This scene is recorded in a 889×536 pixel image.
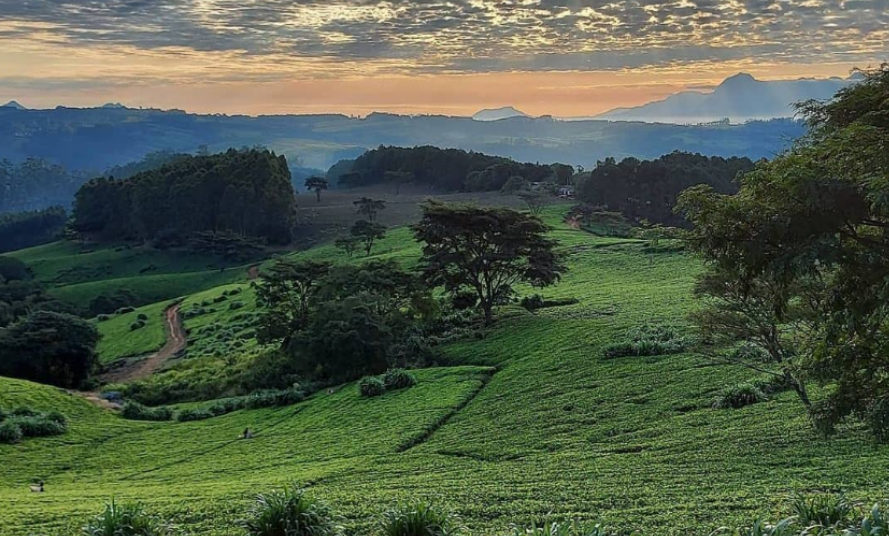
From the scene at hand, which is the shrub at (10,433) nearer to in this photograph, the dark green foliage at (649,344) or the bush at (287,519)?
the bush at (287,519)

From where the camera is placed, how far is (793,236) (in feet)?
33.9

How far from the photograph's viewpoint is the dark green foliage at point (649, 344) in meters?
28.2

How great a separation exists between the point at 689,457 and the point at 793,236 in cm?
754

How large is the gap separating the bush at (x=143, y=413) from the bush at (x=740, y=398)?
2614cm

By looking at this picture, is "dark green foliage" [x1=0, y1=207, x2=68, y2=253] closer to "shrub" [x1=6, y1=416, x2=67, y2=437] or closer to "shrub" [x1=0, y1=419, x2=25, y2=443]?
"shrub" [x1=6, y1=416, x2=67, y2=437]

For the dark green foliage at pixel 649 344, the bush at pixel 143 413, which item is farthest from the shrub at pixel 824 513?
the bush at pixel 143 413

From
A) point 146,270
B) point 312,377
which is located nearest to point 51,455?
point 312,377

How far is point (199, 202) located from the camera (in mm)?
115500

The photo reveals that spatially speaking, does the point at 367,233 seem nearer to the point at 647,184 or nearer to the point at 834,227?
the point at 647,184

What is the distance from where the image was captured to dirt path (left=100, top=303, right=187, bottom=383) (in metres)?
50.2

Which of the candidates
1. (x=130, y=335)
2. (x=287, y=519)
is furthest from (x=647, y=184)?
(x=287, y=519)

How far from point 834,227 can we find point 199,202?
377 feet

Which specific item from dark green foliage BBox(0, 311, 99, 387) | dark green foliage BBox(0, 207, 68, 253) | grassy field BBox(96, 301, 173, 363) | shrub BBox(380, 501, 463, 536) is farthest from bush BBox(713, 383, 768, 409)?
dark green foliage BBox(0, 207, 68, 253)

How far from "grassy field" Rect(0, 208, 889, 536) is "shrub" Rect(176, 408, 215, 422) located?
5.52 feet
